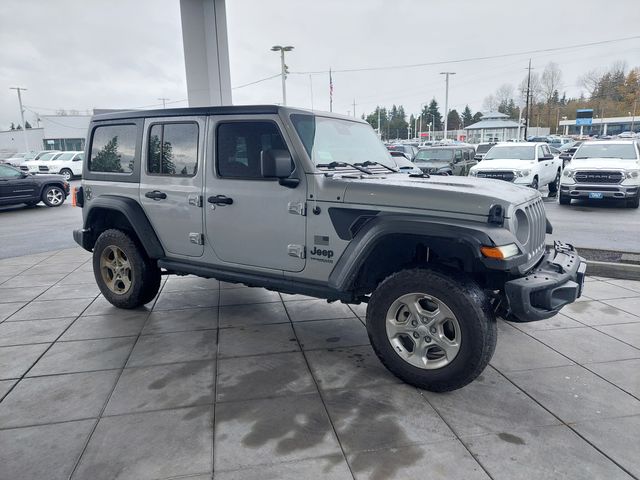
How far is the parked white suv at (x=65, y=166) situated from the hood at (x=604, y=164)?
82.6ft

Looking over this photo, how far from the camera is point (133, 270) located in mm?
4863

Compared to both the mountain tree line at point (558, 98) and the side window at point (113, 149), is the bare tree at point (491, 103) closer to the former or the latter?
the mountain tree line at point (558, 98)

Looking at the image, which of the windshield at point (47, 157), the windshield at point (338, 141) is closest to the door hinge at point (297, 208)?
the windshield at point (338, 141)

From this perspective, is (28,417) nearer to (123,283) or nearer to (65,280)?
(123,283)

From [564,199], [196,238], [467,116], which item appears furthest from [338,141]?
[467,116]

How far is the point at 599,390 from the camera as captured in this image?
10.8 ft

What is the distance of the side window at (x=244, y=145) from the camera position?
3.89 meters

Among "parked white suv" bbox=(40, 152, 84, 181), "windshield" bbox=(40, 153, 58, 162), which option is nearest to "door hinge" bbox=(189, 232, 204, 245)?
"parked white suv" bbox=(40, 152, 84, 181)

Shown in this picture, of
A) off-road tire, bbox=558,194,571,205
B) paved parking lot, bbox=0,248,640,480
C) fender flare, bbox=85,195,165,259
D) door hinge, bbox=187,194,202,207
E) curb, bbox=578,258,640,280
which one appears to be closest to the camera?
paved parking lot, bbox=0,248,640,480

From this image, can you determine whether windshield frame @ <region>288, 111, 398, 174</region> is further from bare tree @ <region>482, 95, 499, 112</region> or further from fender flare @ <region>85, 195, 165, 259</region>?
bare tree @ <region>482, 95, 499, 112</region>

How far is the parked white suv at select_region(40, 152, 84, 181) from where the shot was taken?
26406mm

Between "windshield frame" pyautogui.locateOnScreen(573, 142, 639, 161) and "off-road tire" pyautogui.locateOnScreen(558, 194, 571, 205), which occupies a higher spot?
"windshield frame" pyautogui.locateOnScreen(573, 142, 639, 161)

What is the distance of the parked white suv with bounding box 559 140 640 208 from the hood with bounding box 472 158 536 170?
1.13 m

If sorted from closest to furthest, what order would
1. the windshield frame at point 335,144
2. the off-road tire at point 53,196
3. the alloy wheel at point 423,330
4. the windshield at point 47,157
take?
the alloy wheel at point 423,330 → the windshield frame at point 335,144 → the off-road tire at point 53,196 → the windshield at point 47,157
